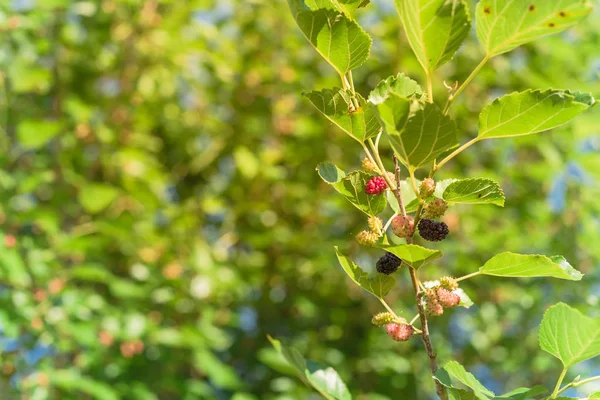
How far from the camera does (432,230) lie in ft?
1.48

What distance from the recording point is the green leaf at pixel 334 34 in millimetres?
426

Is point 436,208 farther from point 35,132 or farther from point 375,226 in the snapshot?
point 35,132

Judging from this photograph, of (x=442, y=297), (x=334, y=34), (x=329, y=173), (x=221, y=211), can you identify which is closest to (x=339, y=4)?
(x=334, y=34)

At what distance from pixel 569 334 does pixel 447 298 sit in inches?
3.3

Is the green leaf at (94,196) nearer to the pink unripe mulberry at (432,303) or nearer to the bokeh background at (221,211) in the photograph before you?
the bokeh background at (221,211)

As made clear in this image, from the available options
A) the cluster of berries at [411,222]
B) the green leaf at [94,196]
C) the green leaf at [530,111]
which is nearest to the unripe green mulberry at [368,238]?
the cluster of berries at [411,222]

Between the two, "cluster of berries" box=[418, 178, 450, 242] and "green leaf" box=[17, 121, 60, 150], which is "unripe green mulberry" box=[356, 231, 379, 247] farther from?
"green leaf" box=[17, 121, 60, 150]

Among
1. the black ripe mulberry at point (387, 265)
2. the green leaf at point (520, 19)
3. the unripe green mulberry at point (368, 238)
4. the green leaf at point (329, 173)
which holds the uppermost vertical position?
Answer: the green leaf at point (520, 19)

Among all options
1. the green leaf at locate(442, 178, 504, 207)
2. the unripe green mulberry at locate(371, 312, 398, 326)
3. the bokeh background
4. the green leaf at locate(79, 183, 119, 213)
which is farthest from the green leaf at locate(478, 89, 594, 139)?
the green leaf at locate(79, 183, 119, 213)

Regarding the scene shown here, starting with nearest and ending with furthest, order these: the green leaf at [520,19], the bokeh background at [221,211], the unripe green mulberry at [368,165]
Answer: the green leaf at [520,19] < the unripe green mulberry at [368,165] < the bokeh background at [221,211]

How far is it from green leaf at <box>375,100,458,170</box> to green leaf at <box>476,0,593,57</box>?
2.8 inches

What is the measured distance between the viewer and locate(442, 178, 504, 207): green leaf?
0.43 meters

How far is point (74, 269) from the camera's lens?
132 centimetres

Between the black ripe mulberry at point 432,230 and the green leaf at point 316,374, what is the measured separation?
5.7 inches
